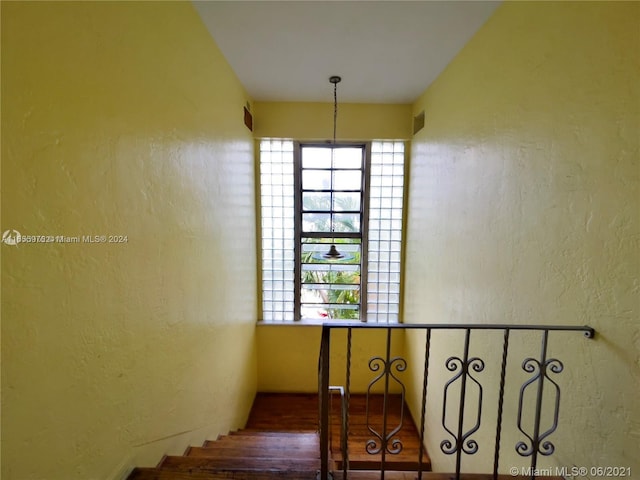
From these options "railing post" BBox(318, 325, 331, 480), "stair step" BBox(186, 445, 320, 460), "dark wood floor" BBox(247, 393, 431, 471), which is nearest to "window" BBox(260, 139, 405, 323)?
"dark wood floor" BBox(247, 393, 431, 471)

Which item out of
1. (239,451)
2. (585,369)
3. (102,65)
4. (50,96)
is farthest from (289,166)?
(585,369)

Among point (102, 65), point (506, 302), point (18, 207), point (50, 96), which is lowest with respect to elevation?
point (506, 302)

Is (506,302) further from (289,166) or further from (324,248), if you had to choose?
(289,166)

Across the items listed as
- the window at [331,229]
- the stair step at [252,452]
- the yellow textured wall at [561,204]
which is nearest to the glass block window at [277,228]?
the window at [331,229]

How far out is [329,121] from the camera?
3.17 m

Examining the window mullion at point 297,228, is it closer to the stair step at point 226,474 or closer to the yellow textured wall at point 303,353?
the yellow textured wall at point 303,353

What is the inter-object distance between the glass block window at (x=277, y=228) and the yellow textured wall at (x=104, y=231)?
Result: 1410 millimetres

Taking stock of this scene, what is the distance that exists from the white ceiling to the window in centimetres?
81

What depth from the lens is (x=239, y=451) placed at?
180 cm

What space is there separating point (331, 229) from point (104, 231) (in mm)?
2672

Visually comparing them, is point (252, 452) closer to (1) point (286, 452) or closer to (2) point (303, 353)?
(1) point (286, 452)

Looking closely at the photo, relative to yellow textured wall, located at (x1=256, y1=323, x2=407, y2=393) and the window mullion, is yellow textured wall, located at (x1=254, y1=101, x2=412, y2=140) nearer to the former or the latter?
the window mullion

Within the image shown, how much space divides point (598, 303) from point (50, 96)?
6.77ft

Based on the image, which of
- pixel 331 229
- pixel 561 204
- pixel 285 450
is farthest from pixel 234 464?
pixel 331 229
